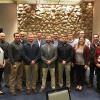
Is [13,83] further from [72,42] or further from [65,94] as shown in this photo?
[65,94]

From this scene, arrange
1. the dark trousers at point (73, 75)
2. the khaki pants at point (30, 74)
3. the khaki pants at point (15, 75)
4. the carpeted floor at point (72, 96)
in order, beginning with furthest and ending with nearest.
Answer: the dark trousers at point (73, 75), the khaki pants at point (30, 74), the khaki pants at point (15, 75), the carpeted floor at point (72, 96)

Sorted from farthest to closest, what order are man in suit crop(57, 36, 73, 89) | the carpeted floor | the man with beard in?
1. the man with beard
2. man in suit crop(57, 36, 73, 89)
3. the carpeted floor

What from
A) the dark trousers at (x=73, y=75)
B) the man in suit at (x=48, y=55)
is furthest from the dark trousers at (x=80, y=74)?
the man in suit at (x=48, y=55)

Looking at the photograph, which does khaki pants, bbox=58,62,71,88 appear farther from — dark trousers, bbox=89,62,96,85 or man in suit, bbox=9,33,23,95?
man in suit, bbox=9,33,23,95

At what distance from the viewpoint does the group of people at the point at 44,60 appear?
6.52 metres

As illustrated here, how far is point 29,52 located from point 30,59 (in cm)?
18

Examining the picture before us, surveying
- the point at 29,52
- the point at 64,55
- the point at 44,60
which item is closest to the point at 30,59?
the point at 29,52

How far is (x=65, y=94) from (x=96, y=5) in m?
6.38

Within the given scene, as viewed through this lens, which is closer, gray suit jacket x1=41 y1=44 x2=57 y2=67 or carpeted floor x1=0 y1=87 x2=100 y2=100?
carpeted floor x1=0 y1=87 x2=100 y2=100

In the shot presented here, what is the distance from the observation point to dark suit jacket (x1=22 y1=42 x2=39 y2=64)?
6.57 meters

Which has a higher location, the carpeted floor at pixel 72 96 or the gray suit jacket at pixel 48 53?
the gray suit jacket at pixel 48 53

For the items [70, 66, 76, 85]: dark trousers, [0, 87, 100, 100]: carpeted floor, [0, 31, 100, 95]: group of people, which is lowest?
[0, 87, 100, 100]: carpeted floor

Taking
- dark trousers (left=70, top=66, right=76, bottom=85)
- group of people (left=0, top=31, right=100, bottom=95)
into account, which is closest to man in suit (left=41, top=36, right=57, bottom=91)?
group of people (left=0, top=31, right=100, bottom=95)

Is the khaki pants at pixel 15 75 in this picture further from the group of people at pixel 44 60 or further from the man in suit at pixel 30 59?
the man in suit at pixel 30 59
